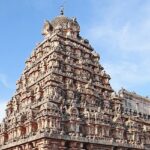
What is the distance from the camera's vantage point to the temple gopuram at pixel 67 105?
157 feet

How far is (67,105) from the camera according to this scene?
5159 centimetres

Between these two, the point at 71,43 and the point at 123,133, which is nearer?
the point at 123,133

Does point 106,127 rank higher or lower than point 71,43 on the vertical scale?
lower

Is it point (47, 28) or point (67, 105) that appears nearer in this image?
point (67, 105)

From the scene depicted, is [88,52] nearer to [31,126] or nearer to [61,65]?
[61,65]

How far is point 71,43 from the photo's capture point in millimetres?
60531

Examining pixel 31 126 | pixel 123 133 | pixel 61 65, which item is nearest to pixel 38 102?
pixel 31 126

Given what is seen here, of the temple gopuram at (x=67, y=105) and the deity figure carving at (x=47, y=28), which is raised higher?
Result: the deity figure carving at (x=47, y=28)

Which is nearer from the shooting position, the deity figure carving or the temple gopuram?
the temple gopuram

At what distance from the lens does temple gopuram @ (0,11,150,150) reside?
1879 inches

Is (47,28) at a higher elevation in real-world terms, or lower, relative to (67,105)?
higher

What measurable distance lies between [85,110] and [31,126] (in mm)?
9013

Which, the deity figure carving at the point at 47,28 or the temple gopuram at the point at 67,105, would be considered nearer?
the temple gopuram at the point at 67,105

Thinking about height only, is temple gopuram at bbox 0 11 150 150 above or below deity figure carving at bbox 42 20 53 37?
below
